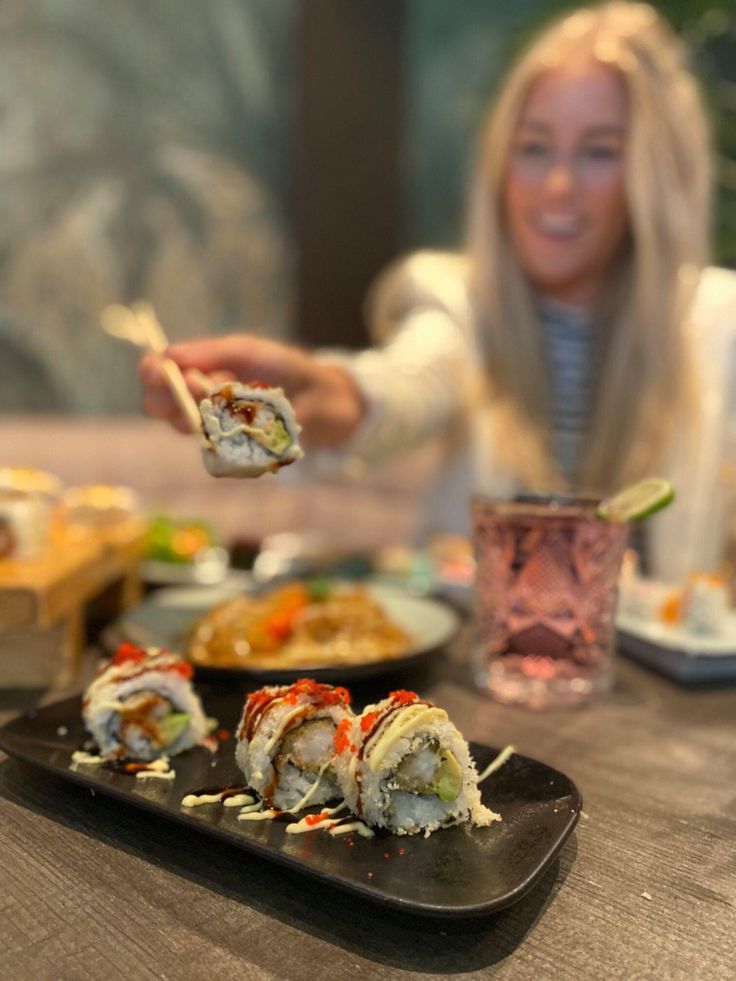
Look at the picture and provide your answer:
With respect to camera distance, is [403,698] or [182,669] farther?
[182,669]

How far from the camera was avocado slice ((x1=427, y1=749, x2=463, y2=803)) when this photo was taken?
68 centimetres

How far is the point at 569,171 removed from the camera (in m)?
1.98

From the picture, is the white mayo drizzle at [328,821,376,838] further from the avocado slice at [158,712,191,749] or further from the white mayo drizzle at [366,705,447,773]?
the avocado slice at [158,712,191,749]

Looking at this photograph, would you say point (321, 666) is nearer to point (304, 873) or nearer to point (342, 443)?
point (304, 873)

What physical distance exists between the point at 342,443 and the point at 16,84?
276 centimetres

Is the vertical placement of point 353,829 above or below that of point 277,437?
below

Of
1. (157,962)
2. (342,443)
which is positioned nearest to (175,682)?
(157,962)

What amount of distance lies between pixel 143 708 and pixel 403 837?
0.28m

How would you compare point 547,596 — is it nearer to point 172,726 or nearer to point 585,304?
point 172,726

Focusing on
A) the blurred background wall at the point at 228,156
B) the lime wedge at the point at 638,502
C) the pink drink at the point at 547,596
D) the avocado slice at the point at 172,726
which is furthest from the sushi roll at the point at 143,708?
the blurred background wall at the point at 228,156

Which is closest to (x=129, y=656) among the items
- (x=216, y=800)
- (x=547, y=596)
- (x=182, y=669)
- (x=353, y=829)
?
(x=182, y=669)

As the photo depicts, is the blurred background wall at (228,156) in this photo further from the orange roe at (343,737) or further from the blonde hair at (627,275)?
the orange roe at (343,737)

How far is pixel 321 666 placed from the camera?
3.24 feet

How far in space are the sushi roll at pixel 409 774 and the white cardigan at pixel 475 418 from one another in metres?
1.11
